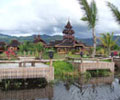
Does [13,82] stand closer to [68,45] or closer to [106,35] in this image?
[106,35]

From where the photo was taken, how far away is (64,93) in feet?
23.4

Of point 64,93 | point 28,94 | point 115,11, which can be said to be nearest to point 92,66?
point 115,11

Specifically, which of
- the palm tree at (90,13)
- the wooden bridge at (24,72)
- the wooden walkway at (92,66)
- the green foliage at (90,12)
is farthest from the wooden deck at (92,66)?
the green foliage at (90,12)

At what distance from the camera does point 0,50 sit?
3391 centimetres

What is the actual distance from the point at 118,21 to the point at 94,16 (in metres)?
9.19

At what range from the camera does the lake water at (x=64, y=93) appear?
6.55m

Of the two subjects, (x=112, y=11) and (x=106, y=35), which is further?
(x=106, y=35)

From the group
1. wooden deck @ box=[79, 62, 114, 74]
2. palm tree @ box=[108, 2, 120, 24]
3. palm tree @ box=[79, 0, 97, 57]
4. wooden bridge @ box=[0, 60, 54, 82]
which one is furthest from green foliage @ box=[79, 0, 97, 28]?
wooden bridge @ box=[0, 60, 54, 82]

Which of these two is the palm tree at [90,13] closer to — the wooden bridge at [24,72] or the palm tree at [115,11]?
the palm tree at [115,11]

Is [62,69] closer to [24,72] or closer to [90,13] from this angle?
[24,72]

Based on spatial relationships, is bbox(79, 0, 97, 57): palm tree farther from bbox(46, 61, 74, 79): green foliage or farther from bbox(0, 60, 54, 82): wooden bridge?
bbox(0, 60, 54, 82): wooden bridge

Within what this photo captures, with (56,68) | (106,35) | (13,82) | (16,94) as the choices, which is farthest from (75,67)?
(106,35)

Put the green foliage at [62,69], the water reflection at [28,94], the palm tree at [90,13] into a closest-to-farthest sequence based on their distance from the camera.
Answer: the water reflection at [28,94] < the green foliage at [62,69] < the palm tree at [90,13]

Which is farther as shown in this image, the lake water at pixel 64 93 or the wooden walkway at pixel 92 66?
the wooden walkway at pixel 92 66
